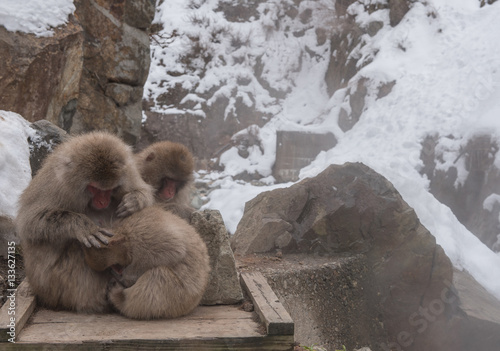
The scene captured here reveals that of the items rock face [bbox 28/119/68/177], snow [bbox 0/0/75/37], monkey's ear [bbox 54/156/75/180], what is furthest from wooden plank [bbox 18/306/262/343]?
snow [bbox 0/0/75/37]

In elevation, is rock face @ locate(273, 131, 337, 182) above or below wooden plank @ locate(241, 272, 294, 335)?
below

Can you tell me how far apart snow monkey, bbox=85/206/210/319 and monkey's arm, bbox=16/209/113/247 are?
61mm

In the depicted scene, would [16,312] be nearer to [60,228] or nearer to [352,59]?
[60,228]

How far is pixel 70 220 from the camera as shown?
206cm

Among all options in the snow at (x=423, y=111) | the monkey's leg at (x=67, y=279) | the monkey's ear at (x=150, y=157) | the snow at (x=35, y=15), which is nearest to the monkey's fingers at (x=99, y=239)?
the monkey's leg at (x=67, y=279)

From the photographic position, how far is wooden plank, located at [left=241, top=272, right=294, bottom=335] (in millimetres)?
1951

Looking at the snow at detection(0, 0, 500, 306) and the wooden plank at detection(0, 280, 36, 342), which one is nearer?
the wooden plank at detection(0, 280, 36, 342)

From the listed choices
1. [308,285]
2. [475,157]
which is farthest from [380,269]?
[475,157]

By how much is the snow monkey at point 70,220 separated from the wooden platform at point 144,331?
3.5 inches

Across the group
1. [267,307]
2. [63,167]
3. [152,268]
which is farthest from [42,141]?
[267,307]

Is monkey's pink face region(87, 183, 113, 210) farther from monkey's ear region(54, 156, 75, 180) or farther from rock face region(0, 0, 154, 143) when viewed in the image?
rock face region(0, 0, 154, 143)

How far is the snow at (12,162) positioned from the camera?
2.95 metres

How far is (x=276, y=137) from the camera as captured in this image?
29.6 ft

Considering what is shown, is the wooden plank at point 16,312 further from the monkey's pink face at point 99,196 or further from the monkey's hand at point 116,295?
the monkey's pink face at point 99,196
